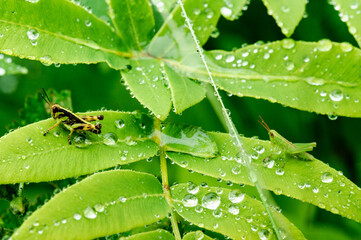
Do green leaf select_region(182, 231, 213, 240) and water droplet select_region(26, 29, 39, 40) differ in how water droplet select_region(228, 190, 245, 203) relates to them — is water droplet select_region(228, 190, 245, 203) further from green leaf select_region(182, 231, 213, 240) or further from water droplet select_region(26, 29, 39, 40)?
water droplet select_region(26, 29, 39, 40)

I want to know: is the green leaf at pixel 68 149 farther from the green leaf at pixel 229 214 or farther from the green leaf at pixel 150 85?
the green leaf at pixel 229 214

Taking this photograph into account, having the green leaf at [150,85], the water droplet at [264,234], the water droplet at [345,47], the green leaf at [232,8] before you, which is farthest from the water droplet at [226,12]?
the water droplet at [264,234]

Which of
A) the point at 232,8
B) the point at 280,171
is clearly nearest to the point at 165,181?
the point at 280,171

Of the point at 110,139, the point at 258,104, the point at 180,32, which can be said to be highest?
the point at 180,32

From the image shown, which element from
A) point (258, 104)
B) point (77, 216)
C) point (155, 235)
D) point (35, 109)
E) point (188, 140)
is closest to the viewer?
point (77, 216)

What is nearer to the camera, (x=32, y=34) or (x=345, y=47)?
(x=32, y=34)

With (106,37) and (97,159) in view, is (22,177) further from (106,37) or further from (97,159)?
(106,37)

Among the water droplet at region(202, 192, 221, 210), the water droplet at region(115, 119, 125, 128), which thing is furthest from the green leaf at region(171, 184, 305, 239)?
the water droplet at region(115, 119, 125, 128)

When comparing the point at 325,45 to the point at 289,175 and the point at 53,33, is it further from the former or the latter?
the point at 53,33
